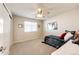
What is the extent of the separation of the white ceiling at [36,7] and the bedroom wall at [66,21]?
51mm

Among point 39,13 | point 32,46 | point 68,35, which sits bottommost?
point 32,46

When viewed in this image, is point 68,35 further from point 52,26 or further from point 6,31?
point 6,31

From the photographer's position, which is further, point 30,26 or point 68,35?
point 30,26

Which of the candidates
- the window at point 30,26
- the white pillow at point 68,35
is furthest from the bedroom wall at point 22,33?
the white pillow at point 68,35

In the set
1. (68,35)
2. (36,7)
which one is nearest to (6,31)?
(36,7)

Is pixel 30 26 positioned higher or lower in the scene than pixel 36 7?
lower

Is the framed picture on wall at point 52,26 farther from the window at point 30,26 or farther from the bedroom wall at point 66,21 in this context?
the window at point 30,26

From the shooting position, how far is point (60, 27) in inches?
41.5

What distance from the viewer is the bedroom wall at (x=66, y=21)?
986 mm

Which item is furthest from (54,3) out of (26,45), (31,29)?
(26,45)

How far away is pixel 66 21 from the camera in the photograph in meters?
1.03

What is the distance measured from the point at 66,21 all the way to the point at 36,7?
1.43 ft

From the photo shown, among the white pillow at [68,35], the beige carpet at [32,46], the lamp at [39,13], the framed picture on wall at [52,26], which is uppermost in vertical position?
the lamp at [39,13]

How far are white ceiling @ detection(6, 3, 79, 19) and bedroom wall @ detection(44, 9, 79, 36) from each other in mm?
51
